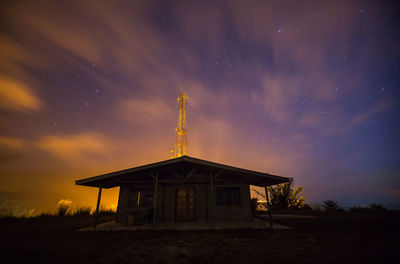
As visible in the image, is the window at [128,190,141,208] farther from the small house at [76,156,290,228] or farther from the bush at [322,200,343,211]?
the bush at [322,200,343,211]

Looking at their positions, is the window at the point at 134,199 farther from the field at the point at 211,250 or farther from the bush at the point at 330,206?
the bush at the point at 330,206

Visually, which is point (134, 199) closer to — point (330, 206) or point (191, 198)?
point (191, 198)

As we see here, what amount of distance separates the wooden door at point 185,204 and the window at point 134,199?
112 inches

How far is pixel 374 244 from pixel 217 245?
462 cm

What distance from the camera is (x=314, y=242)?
18.8 feet

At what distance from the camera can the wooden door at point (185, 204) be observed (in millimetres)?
11875

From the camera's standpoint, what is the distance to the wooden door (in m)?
11.9

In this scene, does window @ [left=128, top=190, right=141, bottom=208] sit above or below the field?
above

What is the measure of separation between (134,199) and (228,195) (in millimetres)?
6608

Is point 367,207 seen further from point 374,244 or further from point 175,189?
point 175,189

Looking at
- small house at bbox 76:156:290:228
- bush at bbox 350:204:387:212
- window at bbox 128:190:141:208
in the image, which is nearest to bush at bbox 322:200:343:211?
bush at bbox 350:204:387:212

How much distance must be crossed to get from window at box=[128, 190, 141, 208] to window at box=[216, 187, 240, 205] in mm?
5572

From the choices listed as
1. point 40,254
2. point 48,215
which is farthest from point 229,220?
point 48,215

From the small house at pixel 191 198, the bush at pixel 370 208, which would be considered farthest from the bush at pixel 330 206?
the small house at pixel 191 198
